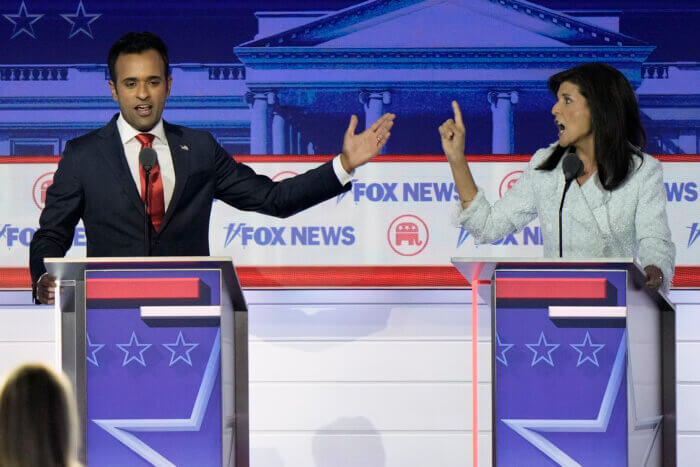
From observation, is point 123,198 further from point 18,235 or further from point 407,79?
point 407,79

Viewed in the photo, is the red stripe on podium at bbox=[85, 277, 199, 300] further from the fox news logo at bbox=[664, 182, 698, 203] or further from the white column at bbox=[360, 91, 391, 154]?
the fox news logo at bbox=[664, 182, 698, 203]

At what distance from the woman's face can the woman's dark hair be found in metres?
0.02

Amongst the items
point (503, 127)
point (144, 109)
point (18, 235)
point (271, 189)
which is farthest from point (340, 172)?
point (18, 235)

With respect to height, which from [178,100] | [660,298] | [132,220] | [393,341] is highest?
[178,100]

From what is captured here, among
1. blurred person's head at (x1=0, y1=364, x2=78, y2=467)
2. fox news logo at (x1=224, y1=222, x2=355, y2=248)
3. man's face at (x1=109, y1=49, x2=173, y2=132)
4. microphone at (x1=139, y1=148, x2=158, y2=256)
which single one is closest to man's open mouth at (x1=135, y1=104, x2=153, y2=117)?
man's face at (x1=109, y1=49, x2=173, y2=132)

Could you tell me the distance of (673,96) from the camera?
442 cm

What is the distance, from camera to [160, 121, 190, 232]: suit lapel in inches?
130

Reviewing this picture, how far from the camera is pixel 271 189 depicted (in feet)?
11.7

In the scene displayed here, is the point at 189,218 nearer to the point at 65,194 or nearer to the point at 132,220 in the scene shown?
the point at 132,220

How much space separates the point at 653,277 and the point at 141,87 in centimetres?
185

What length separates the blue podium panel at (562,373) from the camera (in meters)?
2.81

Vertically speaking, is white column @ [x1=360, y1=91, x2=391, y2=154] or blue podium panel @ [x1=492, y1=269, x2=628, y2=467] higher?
white column @ [x1=360, y1=91, x2=391, y2=154]

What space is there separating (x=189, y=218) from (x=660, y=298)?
62.2 inches

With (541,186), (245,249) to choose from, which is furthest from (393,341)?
(541,186)
